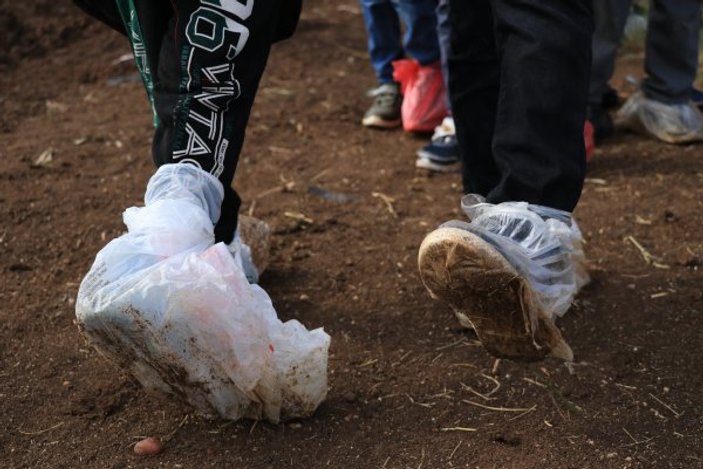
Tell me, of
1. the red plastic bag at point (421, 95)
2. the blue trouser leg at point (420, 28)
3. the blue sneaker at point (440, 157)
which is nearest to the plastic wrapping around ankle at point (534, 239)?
the blue sneaker at point (440, 157)

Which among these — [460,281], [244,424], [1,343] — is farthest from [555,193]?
[1,343]

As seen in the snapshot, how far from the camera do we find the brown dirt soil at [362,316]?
7.26 feet

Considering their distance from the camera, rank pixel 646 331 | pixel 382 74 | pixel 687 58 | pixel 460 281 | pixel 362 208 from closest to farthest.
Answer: pixel 460 281 → pixel 646 331 → pixel 362 208 → pixel 687 58 → pixel 382 74

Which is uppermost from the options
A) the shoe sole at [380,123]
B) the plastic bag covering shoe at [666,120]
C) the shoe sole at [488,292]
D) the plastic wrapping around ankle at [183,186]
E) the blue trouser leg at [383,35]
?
the plastic wrapping around ankle at [183,186]

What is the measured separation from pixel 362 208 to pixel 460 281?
165 cm

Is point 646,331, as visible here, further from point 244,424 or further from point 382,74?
point 382,74

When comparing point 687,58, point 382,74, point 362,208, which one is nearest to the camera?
point 362,208

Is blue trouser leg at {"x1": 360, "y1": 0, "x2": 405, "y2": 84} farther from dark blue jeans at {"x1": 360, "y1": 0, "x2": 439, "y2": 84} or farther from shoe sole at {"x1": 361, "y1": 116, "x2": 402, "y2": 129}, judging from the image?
shoe sole at {"x1": 361, "y1": 116, "x2": 402, "y2": 129}

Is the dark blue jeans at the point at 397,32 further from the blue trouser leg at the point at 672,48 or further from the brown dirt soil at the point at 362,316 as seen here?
the blue trouser leg at the point at 672,48

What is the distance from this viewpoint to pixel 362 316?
280 cm

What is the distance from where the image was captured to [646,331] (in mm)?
2668

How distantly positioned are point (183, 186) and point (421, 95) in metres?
2.50

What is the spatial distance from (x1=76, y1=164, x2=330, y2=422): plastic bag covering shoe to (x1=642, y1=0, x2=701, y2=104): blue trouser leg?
2713 millimetres

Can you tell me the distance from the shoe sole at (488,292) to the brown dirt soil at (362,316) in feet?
0.82
